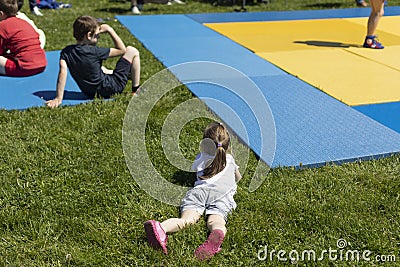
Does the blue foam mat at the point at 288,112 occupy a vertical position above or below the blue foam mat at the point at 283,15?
above

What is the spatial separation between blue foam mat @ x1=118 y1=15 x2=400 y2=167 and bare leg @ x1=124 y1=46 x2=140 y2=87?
2.04ft

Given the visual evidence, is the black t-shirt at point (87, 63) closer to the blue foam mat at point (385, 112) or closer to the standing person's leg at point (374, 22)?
the blue foam mat at point (385, 112)

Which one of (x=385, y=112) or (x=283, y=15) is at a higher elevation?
(x=385, y=112)

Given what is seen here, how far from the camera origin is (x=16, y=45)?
18.6 feet

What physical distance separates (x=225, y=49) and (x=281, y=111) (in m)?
2.67

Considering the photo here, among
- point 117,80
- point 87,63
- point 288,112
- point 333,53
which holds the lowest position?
point 333,53

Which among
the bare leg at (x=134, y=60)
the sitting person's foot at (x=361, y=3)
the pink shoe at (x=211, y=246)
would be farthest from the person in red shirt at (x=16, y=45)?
the sitting person's foot at (x=361, y=3)

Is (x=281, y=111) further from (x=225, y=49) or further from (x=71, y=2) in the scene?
(x=71, y=2)

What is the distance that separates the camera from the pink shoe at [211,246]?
2855 mm

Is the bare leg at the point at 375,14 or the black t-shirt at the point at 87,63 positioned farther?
the bare leg at the point at 375,14

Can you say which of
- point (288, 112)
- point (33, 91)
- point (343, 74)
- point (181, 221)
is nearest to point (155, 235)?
point (181, 221)

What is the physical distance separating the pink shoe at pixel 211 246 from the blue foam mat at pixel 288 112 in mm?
1148

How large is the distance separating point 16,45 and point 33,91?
0.60m

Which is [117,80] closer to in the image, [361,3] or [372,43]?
[372,43]
